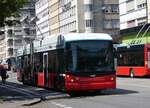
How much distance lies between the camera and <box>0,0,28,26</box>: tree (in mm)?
27297

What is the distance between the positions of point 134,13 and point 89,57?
4843cm

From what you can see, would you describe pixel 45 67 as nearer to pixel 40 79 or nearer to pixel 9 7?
pixel 40 79

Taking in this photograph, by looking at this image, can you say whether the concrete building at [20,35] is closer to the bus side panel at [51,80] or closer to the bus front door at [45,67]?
the bus front door at [45,67]

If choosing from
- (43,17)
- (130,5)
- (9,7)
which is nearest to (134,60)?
(9,7)

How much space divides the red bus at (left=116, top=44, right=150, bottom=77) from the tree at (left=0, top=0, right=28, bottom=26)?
19.7m

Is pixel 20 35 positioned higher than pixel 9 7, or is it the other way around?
pixel 20 35

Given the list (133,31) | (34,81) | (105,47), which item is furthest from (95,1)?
(105,47)

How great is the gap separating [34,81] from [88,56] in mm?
11531

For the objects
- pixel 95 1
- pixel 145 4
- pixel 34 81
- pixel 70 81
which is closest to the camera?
pixel 70 81

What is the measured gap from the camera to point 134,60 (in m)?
48.7

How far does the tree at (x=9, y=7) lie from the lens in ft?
89.6

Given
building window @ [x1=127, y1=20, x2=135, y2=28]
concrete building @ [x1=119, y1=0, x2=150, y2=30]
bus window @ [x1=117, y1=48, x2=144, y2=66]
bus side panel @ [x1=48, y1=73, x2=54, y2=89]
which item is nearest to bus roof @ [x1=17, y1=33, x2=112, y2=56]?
bus side panel @ [x1=48, y1=73, x2=54, y2=89]

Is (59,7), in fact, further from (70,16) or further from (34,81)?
(34,81)

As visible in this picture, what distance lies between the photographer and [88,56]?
1061 inches
